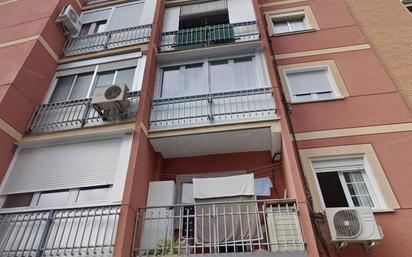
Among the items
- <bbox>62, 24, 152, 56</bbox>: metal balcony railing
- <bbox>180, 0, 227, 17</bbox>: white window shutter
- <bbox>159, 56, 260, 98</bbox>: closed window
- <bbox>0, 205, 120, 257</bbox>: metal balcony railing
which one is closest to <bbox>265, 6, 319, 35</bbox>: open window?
<bbox>180, 0, 227, 17</bbox>: white window shutter

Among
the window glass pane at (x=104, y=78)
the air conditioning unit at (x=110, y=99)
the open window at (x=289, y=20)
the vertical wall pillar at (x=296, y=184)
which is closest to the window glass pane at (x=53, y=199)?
the air conditioning unit at (x=110, y=99)

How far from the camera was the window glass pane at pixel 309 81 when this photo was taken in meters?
8.28

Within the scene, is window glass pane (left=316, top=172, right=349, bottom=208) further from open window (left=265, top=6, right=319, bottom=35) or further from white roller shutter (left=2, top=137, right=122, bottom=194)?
open window (left=265, top=6, right=319, bottom=35)

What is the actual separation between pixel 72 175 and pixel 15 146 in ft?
5.94

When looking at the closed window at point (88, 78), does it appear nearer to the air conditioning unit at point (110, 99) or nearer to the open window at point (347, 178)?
the air conditioning unit at point (110, 99)

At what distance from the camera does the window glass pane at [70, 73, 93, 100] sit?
8.20 m

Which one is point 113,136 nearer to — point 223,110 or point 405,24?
point 223,110

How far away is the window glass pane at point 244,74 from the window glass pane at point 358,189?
324cm

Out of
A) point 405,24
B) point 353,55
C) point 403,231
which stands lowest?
point 403,231

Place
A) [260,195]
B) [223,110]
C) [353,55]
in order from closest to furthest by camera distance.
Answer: [260,195] → [223,110] → [353,55]

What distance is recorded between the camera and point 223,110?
734cm

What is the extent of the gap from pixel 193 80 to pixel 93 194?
13.4 ft

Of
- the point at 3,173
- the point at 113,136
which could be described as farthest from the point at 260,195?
the point at 3,173

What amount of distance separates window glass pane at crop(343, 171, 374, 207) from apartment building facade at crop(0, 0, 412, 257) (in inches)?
1.1
